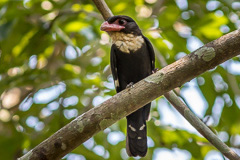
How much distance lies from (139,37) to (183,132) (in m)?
1.34

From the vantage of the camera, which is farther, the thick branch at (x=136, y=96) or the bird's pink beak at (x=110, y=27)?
the bird's pink beak at (x=110, y=27)

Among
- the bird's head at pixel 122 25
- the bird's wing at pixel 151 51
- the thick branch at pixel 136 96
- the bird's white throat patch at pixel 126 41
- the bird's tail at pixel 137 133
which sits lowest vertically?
the bird's tail at pixel 137 133

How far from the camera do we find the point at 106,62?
197 inches

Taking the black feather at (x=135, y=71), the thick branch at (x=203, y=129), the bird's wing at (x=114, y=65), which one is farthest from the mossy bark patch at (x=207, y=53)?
the bird's wing at (x=114, y=65)

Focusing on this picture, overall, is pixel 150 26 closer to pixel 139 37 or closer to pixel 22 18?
pixel 139 37

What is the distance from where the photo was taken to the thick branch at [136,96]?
287 centimetres

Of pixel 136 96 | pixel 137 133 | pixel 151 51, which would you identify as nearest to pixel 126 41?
pixel 151 51

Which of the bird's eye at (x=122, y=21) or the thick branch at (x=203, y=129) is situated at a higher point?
the bird's eye at (x=122, y=21)

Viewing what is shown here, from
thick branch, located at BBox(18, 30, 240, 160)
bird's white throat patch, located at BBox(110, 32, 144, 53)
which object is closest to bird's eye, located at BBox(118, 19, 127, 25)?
bird's white throat patch, located at BBox(110, 32, 144, 53)

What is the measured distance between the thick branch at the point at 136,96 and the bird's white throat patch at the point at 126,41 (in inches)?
48.2

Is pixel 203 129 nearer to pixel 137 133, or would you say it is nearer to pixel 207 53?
pixel 207 53

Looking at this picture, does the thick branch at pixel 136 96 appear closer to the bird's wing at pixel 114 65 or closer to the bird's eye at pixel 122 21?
the bird's wing at pixel 114 65

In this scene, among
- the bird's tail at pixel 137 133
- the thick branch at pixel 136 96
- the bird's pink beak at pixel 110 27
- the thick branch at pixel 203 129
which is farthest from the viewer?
the bird's tail at pixel 137 133

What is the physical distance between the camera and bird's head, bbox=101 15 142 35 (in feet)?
13.4
